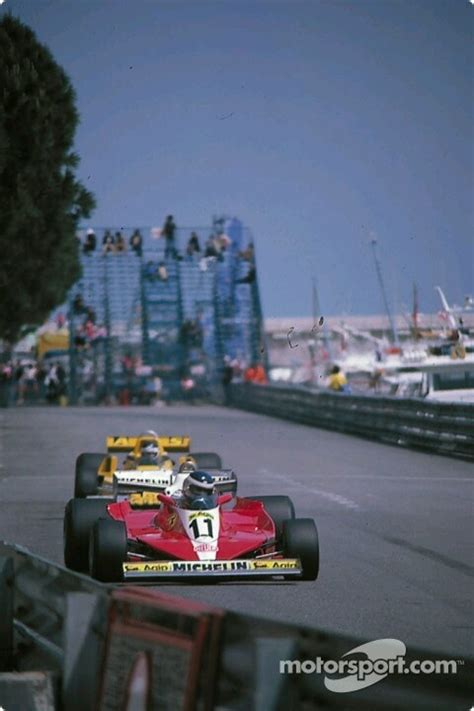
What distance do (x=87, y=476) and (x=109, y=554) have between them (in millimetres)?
5701

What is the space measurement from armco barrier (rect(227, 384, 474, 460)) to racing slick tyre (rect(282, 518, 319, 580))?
14998 millimetres

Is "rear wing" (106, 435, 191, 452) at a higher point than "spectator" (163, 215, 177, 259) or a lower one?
lower

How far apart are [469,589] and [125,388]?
47.2m

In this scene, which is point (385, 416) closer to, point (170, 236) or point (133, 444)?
point (133, 444)

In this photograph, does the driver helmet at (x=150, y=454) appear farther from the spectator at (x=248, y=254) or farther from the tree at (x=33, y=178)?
the spectator at (x=248, y=254)

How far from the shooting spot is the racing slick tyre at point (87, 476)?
1742 cm

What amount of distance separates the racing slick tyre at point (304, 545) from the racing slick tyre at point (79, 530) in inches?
58.5

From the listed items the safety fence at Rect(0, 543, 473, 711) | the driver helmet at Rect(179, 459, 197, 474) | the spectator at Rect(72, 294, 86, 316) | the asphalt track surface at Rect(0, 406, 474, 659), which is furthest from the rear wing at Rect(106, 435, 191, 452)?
the spectator at Rect(72, 294, 86, 316)

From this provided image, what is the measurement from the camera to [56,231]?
128 ft

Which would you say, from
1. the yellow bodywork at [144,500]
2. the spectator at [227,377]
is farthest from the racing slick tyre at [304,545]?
the spectator at [227,377]

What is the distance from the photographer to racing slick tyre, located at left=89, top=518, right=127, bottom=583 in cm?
1191

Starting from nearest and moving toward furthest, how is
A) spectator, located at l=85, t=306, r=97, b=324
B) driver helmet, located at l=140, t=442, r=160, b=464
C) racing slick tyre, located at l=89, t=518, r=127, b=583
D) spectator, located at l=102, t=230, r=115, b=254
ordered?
racing slick tyre, located at l=89, t=518, r=127, b=583 < driver helmet, located at l=140, t=442, r=160, b=464 < spectator, located at l=85, t=306, r=97, b=324 < spectator, located at l=102, t=230, r=115, b=254

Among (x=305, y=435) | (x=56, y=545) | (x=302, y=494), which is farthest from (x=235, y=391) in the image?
(x=56, y=545)

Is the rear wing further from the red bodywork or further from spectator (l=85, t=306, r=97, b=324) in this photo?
spectator (l=85, t=306, r=97, b=324)
